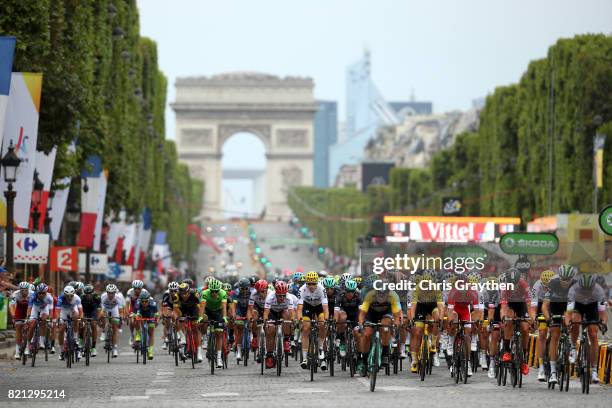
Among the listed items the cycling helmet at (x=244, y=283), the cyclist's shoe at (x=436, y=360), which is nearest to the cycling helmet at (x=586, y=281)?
the cyclist's shoe at (x=436, y=360)

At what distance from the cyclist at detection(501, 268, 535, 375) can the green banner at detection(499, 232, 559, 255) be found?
7939 mm

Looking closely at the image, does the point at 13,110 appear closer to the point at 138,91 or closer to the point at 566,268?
the point at 566,268

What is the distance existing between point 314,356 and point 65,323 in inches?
269

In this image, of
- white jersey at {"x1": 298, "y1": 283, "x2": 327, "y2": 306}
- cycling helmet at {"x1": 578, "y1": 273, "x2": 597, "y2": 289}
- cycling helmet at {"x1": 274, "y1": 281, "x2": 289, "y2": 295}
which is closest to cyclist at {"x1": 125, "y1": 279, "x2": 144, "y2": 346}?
cycling helmet at {"x1": 274, "y1": 281, "x2": 289, "y2": 295}

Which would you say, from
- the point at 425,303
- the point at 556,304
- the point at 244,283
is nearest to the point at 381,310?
the point at 425,303

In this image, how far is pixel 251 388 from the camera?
2419cm

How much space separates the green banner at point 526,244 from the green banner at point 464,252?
2372 millimetres

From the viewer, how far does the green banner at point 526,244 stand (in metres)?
34.0

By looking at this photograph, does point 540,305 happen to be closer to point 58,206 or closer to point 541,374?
point 541,374

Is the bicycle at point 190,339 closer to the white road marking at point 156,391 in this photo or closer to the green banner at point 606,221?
the white road marking at point 156,391

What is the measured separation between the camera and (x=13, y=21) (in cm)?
3694

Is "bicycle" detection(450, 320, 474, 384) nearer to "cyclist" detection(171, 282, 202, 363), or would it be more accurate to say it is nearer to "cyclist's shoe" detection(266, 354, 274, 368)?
"cyclist's shoe" detection(266, 354, 274, 368)

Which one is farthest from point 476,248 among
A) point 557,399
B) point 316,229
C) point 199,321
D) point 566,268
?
point 316,229

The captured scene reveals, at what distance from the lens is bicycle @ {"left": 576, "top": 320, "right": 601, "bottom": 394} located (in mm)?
23031
